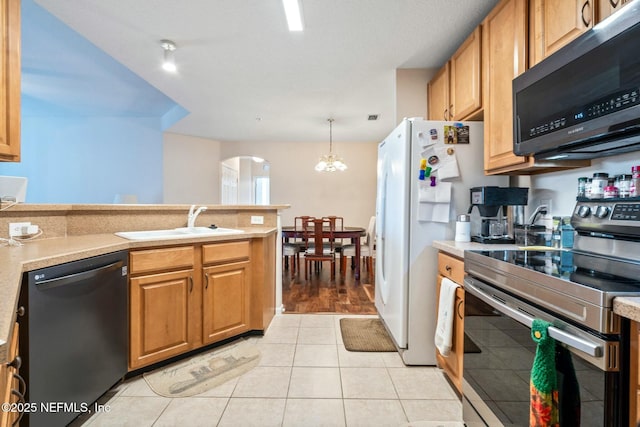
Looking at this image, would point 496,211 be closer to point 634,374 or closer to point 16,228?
point 634,374

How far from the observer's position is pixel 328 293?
3.58 meters

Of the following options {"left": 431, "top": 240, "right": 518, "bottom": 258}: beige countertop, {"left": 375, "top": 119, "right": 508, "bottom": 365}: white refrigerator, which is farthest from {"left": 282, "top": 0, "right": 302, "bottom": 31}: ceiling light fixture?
{"left": 431, "top": 240, "right": 518, "bottom": 258}: beige countertop

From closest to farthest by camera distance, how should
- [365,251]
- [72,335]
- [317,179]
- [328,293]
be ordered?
[72,335] → [328,293] → [365,251] → [317,179]

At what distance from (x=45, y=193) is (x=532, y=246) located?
6889 mm

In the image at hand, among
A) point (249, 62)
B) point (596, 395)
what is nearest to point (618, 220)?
point (596, 395)

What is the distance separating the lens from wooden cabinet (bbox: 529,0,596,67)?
120cm

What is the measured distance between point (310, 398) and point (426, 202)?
1366mm

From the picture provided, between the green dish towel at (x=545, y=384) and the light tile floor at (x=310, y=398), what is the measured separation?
2.41 feet

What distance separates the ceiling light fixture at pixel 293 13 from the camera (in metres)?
1.78

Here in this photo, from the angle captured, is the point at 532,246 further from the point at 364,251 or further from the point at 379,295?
the point at 364,251

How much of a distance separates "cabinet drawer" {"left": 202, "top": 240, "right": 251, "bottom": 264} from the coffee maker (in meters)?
1.62

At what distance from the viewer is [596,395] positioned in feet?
2.44

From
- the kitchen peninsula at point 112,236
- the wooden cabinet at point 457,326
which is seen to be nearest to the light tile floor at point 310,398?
the wooden cabinet at point 457,326

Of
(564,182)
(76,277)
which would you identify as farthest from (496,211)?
(76,277)
